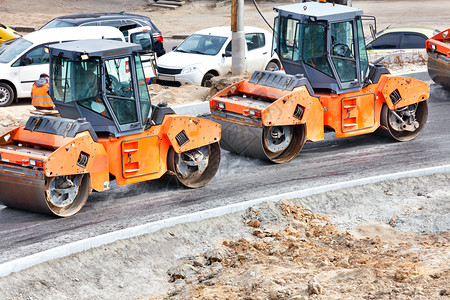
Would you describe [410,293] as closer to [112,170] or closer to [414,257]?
[414,257]

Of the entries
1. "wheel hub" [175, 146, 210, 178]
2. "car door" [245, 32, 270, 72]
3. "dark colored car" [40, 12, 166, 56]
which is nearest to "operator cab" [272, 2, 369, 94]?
"wheel hub" [175, 146, 210, 178]

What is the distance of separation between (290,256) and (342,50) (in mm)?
5370

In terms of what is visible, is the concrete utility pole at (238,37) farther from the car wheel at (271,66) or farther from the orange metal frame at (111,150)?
the orange metal frame at (111,150)

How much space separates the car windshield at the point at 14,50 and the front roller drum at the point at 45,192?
8186mm

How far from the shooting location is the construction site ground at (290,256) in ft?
28.2

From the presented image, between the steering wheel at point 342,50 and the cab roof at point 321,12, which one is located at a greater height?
the cab roof at point 321,12

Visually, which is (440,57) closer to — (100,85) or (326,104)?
(326,104)

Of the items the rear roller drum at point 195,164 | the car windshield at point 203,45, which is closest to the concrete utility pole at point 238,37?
the car windshield at point 203,45

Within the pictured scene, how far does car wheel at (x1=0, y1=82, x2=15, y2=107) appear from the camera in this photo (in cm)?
1790

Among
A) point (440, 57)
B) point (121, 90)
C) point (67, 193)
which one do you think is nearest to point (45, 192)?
point (67, 193)

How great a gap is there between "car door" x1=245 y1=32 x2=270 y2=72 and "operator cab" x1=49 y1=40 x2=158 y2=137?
950 centimetres

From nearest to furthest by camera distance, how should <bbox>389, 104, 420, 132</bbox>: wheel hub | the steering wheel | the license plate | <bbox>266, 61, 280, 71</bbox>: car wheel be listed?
the steering wheel → <bbox>389, 104, 420, 132</bbox>: wheel hub → the license plate → <bbox>266, 61, 280, 71</bbox>: car wheel

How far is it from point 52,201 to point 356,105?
20.7ft

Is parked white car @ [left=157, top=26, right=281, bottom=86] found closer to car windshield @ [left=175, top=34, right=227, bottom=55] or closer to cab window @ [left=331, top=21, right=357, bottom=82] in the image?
car windshield @ [left=175, top=34, right=227, bottom=55]
